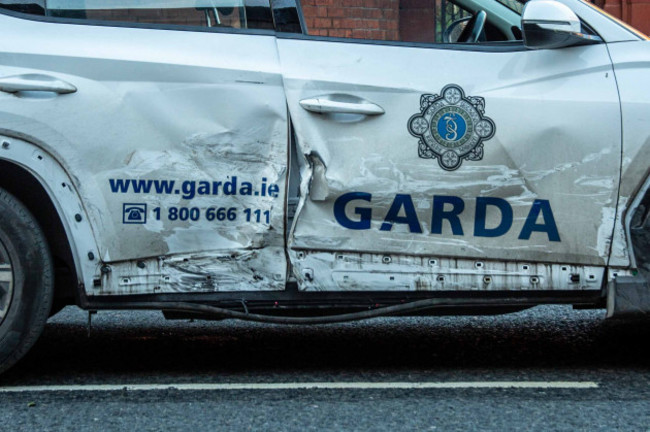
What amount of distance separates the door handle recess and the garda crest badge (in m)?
0.17

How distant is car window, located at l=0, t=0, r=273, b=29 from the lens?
4.49 meters

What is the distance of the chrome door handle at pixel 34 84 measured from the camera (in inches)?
169

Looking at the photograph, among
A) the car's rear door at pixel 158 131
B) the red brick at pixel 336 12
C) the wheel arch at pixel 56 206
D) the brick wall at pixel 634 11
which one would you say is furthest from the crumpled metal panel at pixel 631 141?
the brick wall at pixel 634 11

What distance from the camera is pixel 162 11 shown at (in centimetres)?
452

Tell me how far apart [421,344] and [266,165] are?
1613 millimetres

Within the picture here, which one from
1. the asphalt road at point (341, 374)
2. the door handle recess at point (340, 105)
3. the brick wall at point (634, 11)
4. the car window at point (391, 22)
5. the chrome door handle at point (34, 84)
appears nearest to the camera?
the asphalt road at point (341, 374)

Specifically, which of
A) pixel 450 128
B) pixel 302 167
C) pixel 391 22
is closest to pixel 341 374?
pixel 302 167

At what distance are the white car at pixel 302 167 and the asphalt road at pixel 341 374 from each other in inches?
14.1

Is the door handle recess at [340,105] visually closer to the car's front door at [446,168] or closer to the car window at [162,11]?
the car's front door at [446,168]

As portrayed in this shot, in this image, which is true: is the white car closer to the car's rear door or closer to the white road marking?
the car's rear door

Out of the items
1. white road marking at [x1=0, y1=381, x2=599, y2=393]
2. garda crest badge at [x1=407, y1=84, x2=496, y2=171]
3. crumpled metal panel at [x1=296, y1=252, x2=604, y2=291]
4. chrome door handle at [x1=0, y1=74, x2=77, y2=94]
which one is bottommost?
white road marking at [x1=0, y1=381, x2=599, y2=393]

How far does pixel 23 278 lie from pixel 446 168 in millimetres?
1827

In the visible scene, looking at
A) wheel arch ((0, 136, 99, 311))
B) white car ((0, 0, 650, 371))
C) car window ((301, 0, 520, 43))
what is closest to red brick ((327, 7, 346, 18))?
car window ((301, 0, 520, 43))

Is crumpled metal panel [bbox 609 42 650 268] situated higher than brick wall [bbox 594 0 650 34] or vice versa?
brick wall [bbox 594 0 650 34]
